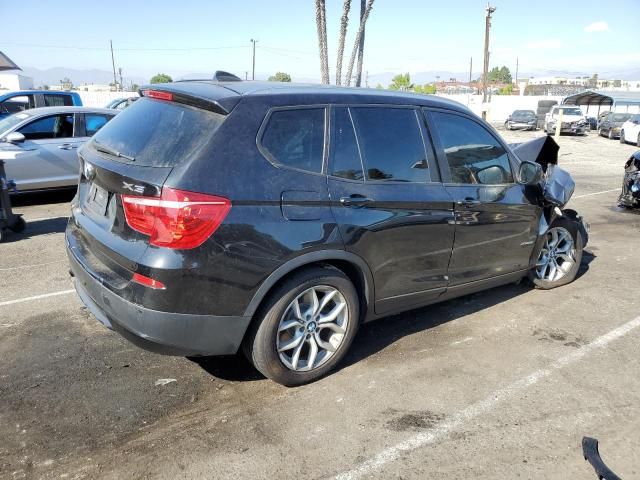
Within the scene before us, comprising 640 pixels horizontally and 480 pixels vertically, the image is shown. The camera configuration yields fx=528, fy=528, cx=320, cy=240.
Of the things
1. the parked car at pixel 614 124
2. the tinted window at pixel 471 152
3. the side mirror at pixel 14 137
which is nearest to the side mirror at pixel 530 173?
the tinted window at pixel 471 152

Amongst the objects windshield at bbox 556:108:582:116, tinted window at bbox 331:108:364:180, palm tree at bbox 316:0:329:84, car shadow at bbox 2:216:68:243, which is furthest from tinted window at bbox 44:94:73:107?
windshield at bbox 556:108:582:116

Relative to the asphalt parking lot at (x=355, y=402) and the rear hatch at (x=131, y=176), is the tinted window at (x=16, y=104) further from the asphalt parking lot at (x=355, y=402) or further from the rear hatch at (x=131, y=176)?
the rear hatch at (x=131, y=176)

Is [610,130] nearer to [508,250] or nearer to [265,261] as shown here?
[508,250]

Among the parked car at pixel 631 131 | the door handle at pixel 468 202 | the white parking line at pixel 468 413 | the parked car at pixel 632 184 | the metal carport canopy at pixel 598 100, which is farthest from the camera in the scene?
the metal carport canopy at pixel 598 100

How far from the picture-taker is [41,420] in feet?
9.68

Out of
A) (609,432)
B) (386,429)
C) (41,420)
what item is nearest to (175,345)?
(41,420)

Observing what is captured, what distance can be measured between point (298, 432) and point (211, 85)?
7.12ft

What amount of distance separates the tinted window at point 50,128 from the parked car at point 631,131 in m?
25.3

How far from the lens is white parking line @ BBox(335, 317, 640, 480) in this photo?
8.79 feet

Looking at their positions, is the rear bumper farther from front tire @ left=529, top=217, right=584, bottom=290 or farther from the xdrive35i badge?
front tire @ left=529, top=217, right=584, bottom=290

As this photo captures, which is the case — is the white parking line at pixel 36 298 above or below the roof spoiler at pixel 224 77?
below

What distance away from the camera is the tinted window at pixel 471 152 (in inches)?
154

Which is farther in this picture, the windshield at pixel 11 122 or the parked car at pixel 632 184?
the parked car at pixel 632 184

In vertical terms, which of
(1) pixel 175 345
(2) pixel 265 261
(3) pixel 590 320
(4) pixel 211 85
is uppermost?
(4) pixel 211 85
